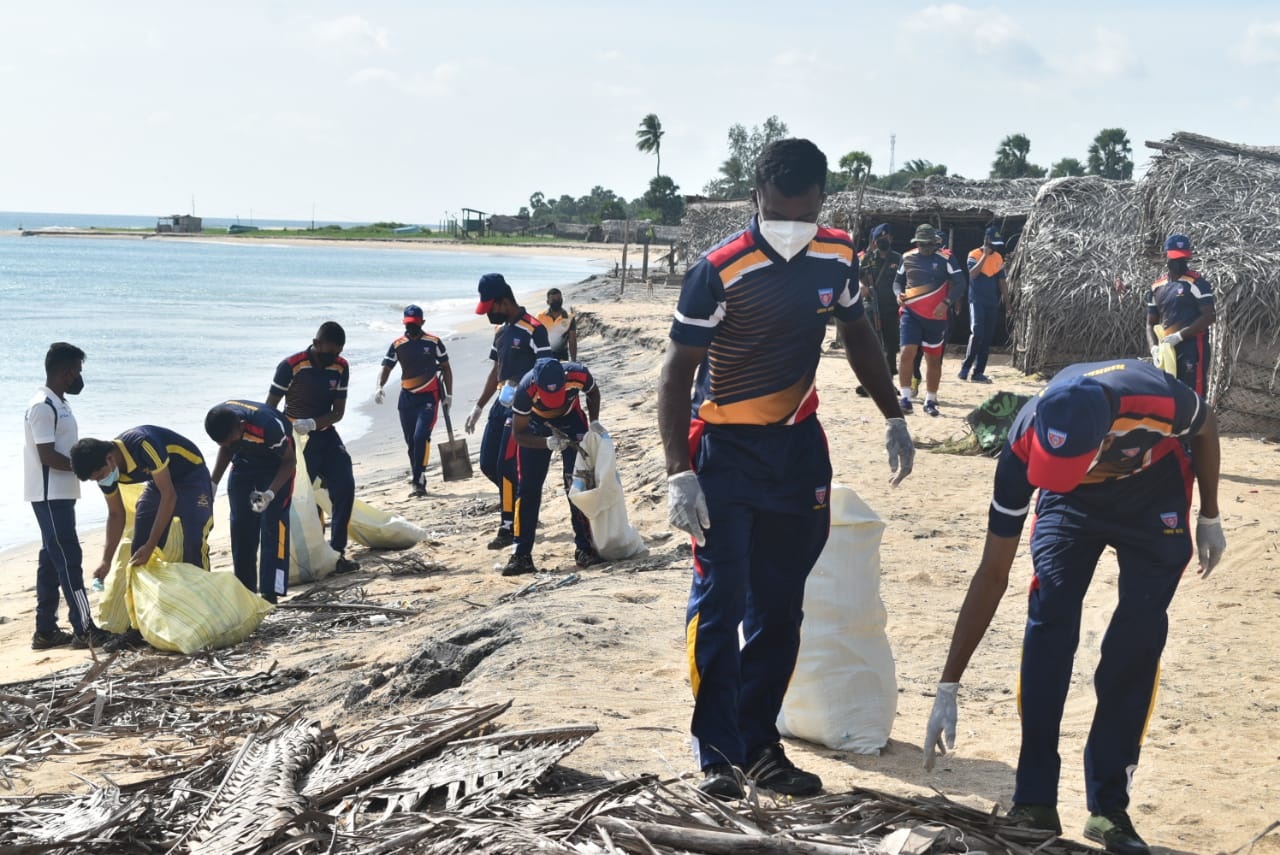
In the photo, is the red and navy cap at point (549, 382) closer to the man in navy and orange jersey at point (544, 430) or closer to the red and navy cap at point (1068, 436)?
the man in navy and orange jersey at point (544, 430)

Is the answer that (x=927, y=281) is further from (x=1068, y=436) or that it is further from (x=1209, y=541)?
(x=1068, y=436)

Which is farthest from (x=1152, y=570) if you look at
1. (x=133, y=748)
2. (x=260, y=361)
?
(x=260, y=361)

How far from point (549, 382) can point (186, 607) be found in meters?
2.57

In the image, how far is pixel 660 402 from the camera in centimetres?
386

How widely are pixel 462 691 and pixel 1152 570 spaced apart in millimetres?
2724

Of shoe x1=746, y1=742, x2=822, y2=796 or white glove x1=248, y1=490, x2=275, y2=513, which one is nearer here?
shoe x1=746, y1=742, x2=822, y2=796

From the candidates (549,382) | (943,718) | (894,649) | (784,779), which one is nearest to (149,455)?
(549,382)

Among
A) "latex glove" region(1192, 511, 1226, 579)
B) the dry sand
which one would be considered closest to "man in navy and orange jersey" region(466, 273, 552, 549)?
the dry sand

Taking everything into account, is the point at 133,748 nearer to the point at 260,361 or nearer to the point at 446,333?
the point at 260,361

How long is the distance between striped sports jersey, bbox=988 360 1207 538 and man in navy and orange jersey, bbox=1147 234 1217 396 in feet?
21.7

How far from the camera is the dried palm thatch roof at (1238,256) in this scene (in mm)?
11586

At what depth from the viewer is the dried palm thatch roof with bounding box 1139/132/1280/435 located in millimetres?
11586

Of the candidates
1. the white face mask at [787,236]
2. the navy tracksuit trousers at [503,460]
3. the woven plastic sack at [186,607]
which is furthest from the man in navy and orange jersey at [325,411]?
the white face mask at [787,236]

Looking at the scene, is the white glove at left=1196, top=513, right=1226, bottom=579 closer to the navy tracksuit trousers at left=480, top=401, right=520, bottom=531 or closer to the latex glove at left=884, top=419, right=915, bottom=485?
the latex glove at left=884, top=419, right=915, bottom=485
